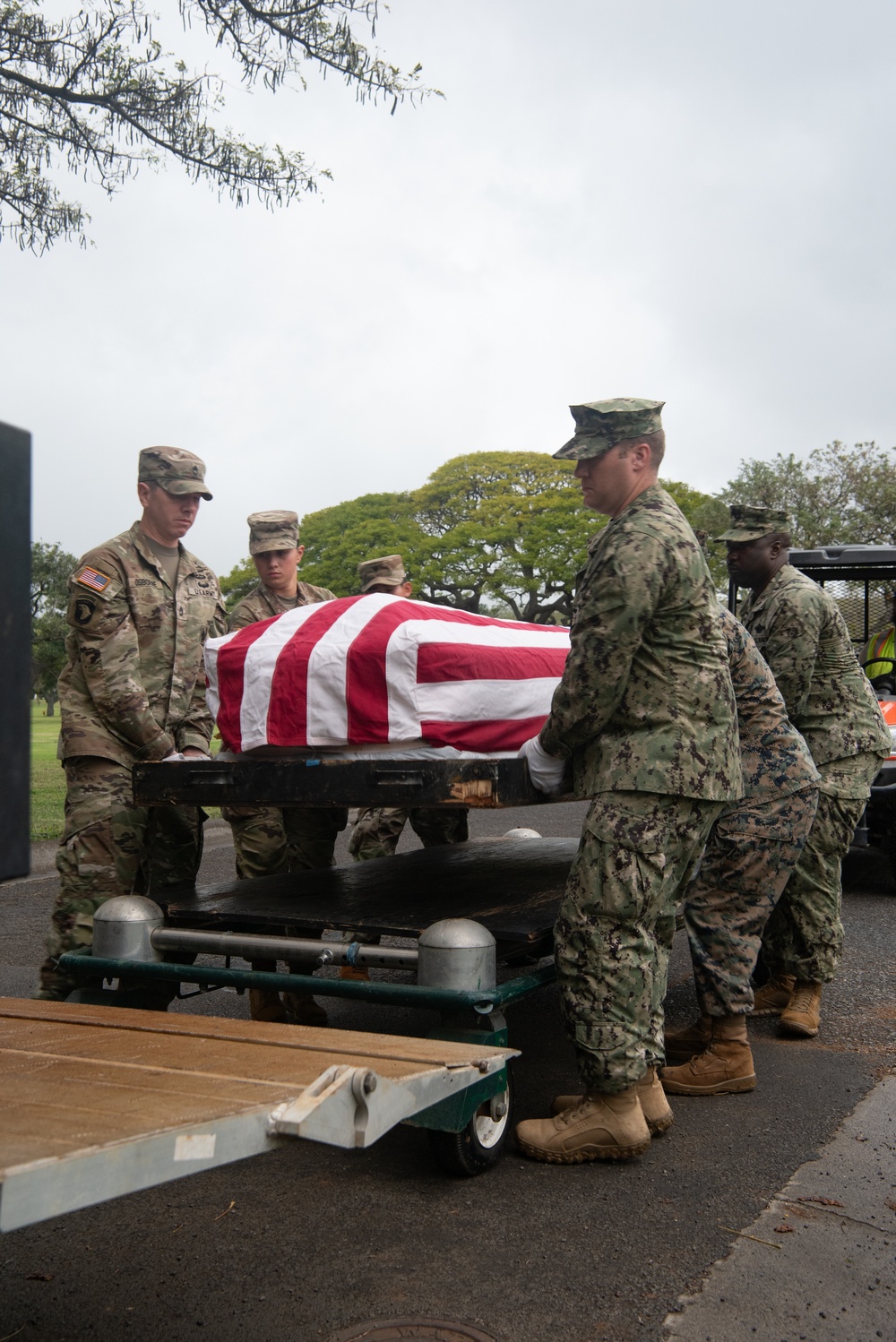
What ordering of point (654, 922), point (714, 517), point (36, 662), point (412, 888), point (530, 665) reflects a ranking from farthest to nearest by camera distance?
point (36, 662) < point (714, 517) < point (412, 888) < point (530, 665) < point (654, 922)

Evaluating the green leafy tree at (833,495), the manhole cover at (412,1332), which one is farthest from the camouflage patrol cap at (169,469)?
the green leafy tree at (833,495)

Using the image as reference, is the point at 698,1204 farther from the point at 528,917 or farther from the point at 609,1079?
the point at 528,917

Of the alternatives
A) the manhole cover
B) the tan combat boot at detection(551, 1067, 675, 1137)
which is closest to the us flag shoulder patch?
the tan combat boot at detection(551, 1067, 675, 1137)

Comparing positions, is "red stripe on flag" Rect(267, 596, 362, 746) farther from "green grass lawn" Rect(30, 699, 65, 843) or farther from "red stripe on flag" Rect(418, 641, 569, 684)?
"green grass lawn" Rect(30, 699, 65, 843)

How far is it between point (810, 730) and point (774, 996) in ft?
3.80

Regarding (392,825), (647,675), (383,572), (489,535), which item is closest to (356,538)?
(489,535)

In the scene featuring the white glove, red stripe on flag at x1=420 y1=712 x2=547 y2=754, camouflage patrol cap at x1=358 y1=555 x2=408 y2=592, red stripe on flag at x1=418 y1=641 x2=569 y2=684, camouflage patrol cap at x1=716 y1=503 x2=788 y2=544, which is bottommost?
the white glove

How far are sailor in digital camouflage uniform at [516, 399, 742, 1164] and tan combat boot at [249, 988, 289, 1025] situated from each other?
1353mm

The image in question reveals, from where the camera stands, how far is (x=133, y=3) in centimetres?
771

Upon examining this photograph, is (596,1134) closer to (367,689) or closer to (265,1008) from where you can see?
(367,689)

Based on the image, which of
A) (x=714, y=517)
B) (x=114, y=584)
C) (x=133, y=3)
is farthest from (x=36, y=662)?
(x=114, y=584)

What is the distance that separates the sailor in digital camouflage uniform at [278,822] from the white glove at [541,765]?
810 millimetres

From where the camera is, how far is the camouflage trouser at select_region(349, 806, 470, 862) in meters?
5.96

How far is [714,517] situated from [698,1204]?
29.0m
